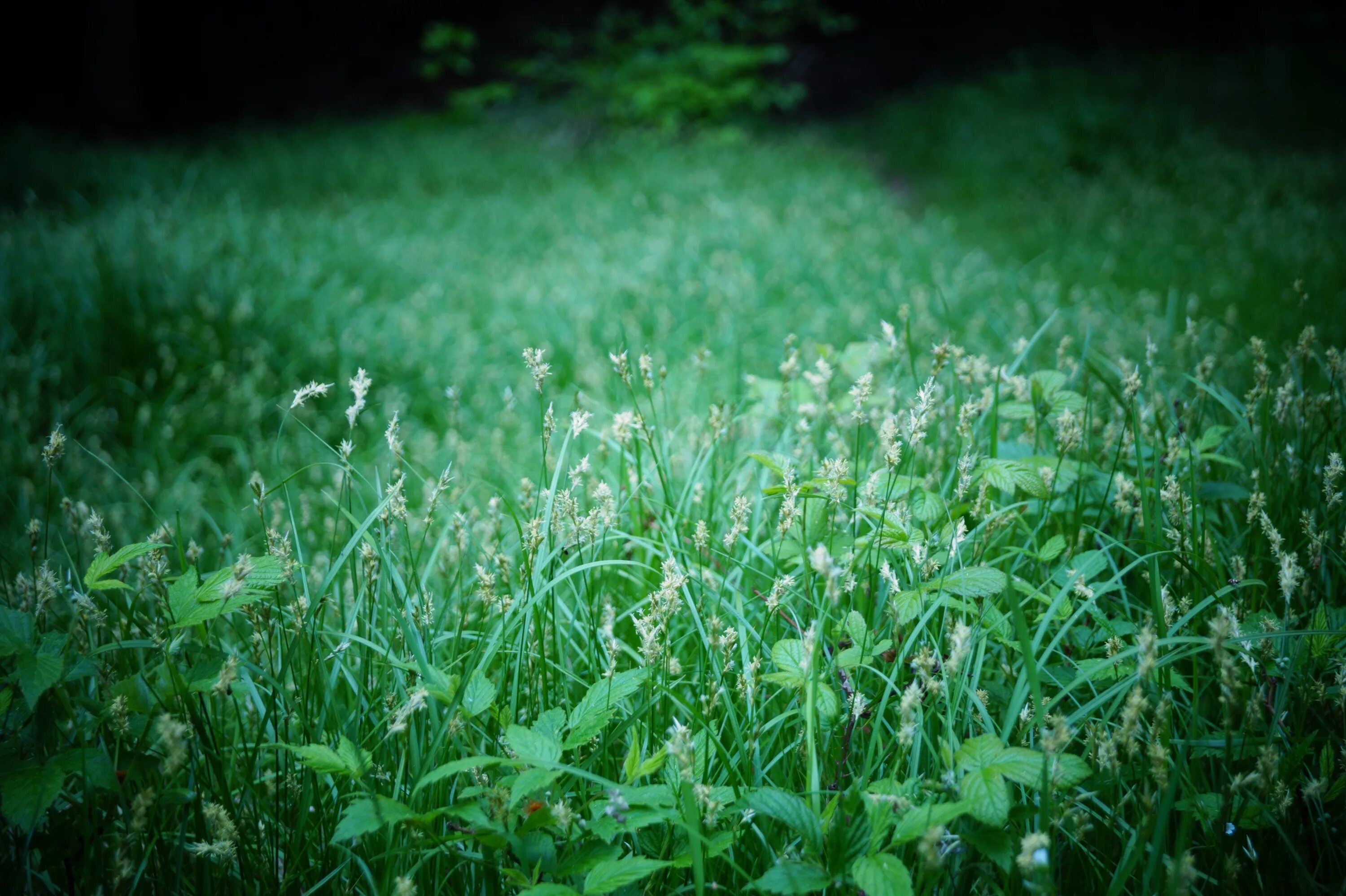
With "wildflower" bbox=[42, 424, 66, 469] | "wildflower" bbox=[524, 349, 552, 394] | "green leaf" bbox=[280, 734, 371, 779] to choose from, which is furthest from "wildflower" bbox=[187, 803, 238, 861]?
"wildflower" bbox=[524, 349, 552, 394]

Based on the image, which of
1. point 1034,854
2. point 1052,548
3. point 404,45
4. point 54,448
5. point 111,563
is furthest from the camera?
point 404,45

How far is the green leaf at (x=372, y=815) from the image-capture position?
106 cm

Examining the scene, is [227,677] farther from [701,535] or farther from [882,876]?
[882,876]

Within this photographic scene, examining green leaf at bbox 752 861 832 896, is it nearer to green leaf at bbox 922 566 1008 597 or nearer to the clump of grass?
the clump of grass

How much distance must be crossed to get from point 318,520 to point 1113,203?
843cm

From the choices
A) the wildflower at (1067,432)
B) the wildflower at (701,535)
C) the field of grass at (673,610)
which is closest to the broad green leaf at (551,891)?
the field of grass at (673,610)

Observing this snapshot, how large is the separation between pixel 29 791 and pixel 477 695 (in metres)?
0.64

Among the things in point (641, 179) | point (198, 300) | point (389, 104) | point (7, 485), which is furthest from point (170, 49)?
point (7, 485)

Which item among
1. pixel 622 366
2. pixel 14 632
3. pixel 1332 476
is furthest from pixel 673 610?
pixel 1332 476

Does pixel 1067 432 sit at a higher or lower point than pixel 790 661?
higher

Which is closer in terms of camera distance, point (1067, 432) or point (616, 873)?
point (616, 873)

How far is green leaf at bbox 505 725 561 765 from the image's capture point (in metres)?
1.19

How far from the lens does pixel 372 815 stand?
1098 millimetres

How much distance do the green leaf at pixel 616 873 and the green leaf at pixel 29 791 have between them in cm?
76
